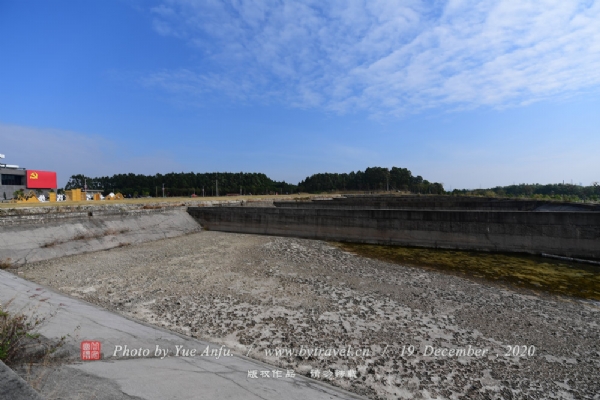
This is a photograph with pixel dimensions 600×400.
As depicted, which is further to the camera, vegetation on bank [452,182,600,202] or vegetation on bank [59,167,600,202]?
vegetation on bank [59,167,600,202]

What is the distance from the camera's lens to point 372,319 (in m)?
6.99

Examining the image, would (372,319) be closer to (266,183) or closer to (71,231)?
Answer: (71,231)

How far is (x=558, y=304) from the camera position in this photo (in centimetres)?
827

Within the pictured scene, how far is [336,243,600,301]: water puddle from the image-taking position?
10.1 m

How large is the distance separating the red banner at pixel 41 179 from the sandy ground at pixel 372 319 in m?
56.8

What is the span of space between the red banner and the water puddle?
65.7 metres

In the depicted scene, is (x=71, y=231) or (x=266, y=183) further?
(x=266, y=183)

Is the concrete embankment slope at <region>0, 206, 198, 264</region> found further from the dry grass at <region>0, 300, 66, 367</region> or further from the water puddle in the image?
the water puddle

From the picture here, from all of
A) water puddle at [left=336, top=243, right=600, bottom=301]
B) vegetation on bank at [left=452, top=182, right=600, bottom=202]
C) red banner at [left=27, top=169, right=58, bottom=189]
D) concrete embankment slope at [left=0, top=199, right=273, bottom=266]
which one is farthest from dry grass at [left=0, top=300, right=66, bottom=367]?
red banner at [left=27, top=169, right=58, bottom=189]

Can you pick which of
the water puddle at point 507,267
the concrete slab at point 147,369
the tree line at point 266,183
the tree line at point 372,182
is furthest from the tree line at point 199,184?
the concrete slab at point 147,369

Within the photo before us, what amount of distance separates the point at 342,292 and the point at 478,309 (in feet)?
12.8

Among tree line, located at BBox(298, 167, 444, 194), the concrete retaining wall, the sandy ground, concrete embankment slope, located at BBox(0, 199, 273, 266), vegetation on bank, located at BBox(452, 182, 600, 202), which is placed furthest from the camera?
tree line, located at BBox(298, 167, 444, 194)

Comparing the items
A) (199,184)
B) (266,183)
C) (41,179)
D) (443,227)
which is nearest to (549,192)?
(443,227)

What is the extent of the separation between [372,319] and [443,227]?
1285cm
